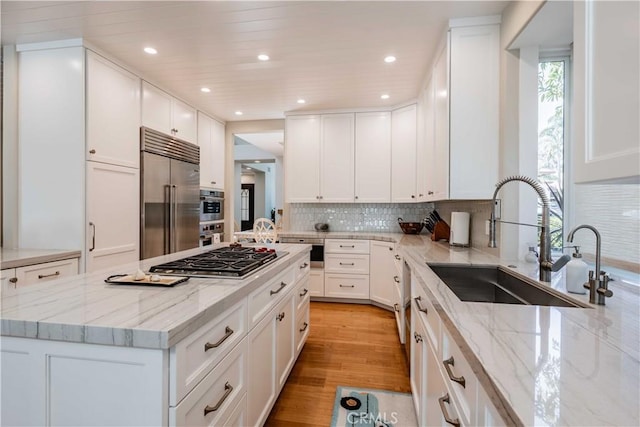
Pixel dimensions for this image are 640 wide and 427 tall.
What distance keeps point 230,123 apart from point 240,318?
4172 millimetres

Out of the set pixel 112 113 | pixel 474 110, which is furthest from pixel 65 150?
pixel 474 110

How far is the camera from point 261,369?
1.50 metres

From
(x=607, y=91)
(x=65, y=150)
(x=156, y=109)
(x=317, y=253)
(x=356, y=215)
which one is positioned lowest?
(x=317, y=253)

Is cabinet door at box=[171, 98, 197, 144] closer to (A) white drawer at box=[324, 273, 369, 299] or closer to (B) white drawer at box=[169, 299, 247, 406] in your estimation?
(A) white drawer at box=[324, 273, 369, 299]

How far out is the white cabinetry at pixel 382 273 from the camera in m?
3.54

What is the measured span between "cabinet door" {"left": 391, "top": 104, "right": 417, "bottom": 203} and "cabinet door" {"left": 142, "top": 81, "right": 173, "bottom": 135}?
275cm

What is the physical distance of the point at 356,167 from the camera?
411 cm

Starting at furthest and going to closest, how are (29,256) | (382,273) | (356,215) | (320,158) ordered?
(356,215)
(320,158)
(382,273)
(29,256)

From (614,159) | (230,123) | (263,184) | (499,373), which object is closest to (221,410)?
(499,373)

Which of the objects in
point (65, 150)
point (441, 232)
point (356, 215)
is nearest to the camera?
point (65, 150)

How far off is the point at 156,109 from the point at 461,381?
3.61 meters

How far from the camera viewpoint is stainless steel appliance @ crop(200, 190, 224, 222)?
414 centimetres

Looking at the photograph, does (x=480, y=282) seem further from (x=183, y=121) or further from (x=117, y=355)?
(x=183, y=121)

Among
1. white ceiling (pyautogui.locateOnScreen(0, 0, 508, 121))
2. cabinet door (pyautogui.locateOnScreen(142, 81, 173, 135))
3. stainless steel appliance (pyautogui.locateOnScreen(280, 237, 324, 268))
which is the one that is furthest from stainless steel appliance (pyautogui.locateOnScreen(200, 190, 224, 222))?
stainless steel appliance (pyautogui.locateOnScreen(280, 237, 324, 268))
